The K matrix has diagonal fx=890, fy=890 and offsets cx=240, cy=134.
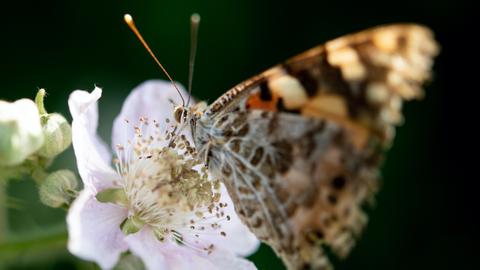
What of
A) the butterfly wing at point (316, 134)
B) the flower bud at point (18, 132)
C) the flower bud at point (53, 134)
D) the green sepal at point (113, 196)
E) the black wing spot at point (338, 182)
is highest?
the flower bud at point (18, 132)

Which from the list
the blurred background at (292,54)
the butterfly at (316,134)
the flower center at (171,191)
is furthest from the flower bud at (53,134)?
the blurred background at (292,54)

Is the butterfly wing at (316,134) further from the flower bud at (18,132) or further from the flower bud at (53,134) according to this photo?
the flower bud at (18,132)

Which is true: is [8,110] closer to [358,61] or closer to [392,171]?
[358,61]

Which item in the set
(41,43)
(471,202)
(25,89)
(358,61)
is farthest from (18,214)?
(471,202)

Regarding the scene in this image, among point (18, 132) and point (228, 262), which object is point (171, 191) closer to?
point (228, 262)

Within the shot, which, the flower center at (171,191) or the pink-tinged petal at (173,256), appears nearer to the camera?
the pink-tinged petal at (173,256)

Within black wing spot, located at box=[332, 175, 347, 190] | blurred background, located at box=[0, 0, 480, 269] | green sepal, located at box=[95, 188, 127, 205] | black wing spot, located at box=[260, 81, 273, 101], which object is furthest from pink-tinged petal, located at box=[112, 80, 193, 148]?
black wing spot, located at box=[332, 175, 347, 190]
